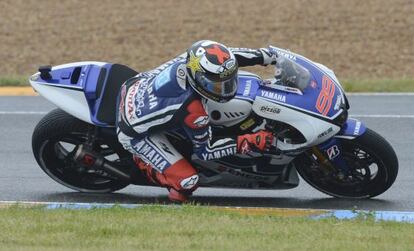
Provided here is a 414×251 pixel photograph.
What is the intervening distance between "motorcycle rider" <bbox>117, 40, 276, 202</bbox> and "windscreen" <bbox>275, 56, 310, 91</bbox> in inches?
8.3

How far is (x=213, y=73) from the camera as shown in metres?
8.20

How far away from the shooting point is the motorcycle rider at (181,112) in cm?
827

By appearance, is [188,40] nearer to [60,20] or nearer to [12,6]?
[60,20]

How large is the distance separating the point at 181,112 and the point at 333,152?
4.04 ft

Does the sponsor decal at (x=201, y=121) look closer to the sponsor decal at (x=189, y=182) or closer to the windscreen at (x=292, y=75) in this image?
the sponsor decal at (x=189, y=182)

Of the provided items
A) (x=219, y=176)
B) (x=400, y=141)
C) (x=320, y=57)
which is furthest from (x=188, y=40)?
(x=219, y=176)

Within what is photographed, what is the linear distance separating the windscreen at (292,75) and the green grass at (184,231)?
1.07 m

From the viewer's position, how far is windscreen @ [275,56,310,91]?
8531 millimetres

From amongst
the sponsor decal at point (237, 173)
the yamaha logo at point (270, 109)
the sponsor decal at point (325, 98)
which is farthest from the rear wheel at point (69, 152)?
the sponsor decal at point (325, 98)

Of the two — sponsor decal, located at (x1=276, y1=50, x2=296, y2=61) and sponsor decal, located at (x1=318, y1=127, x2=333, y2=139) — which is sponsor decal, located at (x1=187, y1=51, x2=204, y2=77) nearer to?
sponsor decal, located at (x1=276, y1=50, x2=296, y2=61)

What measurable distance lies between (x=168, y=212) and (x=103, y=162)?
1077 mm

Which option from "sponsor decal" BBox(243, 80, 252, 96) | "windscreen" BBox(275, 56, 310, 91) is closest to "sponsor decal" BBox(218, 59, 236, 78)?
"sponsor decal" BBox(243, 80, 252, 96)

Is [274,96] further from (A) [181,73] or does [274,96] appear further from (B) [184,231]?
(B) [184,231]

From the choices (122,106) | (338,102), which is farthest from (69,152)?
(338,102)
